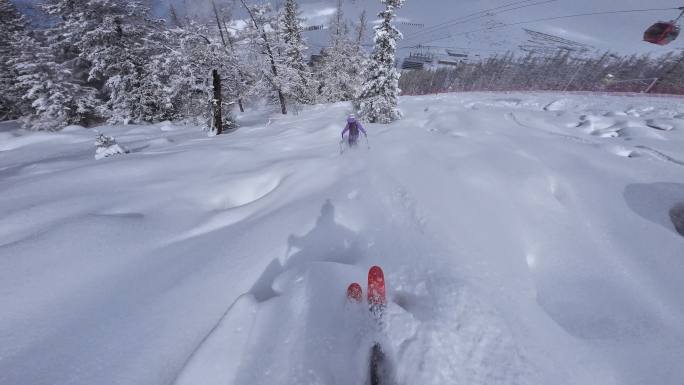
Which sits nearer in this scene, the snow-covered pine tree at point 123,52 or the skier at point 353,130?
the skier at point 353,130

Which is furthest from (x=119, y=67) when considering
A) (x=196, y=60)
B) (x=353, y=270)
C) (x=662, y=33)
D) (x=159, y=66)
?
(x=662, y=33)

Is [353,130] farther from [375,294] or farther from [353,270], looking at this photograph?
[375,294]

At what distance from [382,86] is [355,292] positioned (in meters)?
16.2

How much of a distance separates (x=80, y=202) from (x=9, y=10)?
1409 inches

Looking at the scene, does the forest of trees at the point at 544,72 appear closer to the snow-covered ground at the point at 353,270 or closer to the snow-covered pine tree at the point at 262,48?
the snow-covered pine tree at the point at 262,48

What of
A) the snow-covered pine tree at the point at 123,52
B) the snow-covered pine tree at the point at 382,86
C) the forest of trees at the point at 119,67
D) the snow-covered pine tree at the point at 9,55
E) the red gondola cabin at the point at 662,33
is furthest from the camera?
the snow-covered pine tree at the point at 9,55

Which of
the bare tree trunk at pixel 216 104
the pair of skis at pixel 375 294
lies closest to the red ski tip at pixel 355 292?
the pair of skis at pixel 375 294

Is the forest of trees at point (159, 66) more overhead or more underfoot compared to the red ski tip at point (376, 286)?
more overhead

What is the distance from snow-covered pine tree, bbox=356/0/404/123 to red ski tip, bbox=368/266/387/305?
15.1 metres

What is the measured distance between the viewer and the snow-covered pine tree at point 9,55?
2181 cm

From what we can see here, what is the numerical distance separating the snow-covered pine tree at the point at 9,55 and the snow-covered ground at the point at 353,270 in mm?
27295

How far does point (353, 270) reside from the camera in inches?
123

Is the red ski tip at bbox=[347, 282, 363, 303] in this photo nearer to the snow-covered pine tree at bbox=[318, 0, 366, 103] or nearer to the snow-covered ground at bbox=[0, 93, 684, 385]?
the snow-covered ground at bbox=[0, 93, 684, 385]

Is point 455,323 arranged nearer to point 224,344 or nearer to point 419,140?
point 224,344
